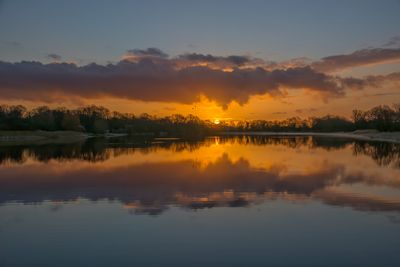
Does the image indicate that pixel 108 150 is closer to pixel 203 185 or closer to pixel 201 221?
pixel 203 185

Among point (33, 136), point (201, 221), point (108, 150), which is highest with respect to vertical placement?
point (33, 136)

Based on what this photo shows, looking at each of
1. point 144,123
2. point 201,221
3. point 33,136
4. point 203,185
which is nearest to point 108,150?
point 203,185

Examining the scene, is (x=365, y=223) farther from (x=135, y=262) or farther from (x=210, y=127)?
(x=210, y=127)

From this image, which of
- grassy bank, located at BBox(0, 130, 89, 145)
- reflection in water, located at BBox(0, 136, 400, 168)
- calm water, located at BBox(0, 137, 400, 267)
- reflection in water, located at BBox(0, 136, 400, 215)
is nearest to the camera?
calm water, located at BBox(0, 137, 400, 267)

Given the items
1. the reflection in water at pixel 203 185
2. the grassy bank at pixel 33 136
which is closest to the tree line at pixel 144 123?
the grassy bank at pixel 33 136

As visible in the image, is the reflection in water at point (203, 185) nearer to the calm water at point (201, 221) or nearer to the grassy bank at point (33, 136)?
the calm water at point (201, 221)

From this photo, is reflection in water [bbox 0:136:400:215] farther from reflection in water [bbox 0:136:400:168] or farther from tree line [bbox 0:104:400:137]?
tree line [bbox 0:104:400:137]

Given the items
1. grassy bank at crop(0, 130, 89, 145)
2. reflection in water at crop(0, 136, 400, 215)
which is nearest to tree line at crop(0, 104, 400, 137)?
grassy bank at crop(0, 130, 89, 145)

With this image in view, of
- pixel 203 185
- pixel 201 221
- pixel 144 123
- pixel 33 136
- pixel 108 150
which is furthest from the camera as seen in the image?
pixel 144 123

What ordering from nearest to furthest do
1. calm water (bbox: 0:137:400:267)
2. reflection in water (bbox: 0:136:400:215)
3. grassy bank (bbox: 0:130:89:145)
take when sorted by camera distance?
calm water (bbox: 0:137:400:267)
reflection in water (bbox: 0:136:400:215)
grassy bank (bbox: 0:130:89:145)

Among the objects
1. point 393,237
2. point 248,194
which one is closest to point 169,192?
point 248,194

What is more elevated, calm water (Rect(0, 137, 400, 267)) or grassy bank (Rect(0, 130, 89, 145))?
grassy bank (Rect(0, 130, 89, 145))

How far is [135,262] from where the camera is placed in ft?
22.7

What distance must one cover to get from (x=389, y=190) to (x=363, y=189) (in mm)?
821
